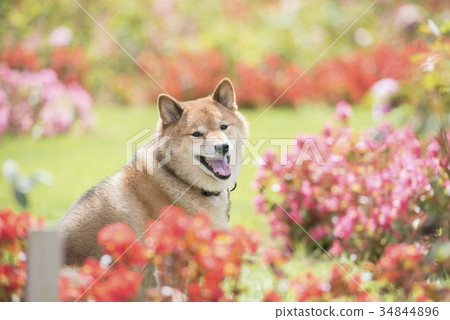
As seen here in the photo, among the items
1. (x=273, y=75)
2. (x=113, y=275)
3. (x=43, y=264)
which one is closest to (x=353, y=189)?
(x=113, y=275)

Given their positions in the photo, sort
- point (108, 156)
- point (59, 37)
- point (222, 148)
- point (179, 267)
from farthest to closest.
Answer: point (59, 37) → point (108, 156) → point (222, 148) → point (179, 267)

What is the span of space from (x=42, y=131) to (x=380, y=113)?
15.6 feet

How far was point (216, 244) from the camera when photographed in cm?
184

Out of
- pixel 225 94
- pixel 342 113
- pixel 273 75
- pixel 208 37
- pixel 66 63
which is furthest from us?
pixel 208 37

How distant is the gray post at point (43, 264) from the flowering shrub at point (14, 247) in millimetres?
278

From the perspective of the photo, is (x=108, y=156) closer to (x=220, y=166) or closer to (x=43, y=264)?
(x=220, y=166)

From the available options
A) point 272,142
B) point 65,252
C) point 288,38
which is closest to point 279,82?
point 288,38

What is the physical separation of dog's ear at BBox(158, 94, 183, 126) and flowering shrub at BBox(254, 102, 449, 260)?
3.27 feet

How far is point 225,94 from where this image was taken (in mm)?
3152

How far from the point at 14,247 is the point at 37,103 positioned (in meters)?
5.26

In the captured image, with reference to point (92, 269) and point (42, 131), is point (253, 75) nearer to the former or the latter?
point (42, 131)

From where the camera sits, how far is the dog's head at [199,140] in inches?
115

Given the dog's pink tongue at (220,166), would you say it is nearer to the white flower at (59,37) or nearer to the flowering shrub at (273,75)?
the flowering shrub at (273,75)

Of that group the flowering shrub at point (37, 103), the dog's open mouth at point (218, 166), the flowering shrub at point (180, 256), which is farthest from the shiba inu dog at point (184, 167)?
the flowering shrub at point (37, 103)
